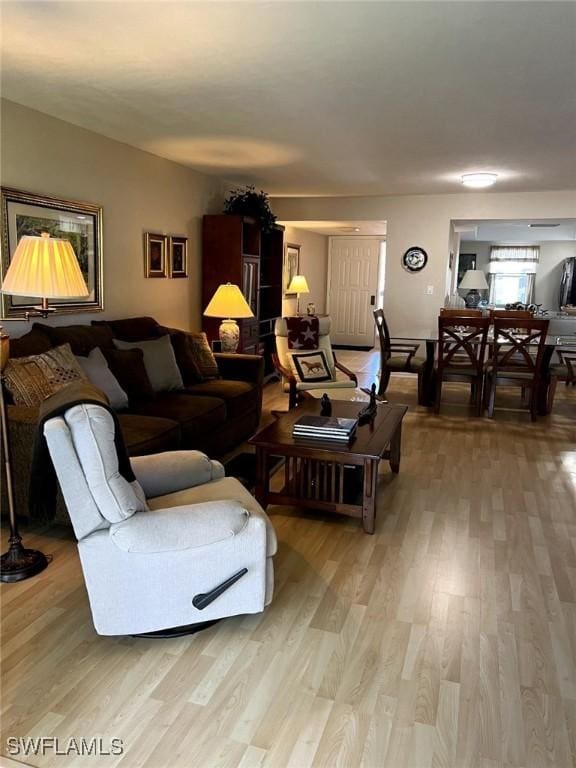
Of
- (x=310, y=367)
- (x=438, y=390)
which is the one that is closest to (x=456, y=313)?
(x=438, y=390)

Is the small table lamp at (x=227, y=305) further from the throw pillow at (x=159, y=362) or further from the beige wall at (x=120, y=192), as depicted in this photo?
the throw pillow at (x=159, y=362)

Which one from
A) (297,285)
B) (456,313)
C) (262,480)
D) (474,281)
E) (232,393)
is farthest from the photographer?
(297,285)

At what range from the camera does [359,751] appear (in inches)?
68.6

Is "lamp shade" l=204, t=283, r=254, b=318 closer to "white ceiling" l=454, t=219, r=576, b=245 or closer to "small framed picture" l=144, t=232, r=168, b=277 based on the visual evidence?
"small framed picture" l=144, t=232, r=168, b=277

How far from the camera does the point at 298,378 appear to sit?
18.1 feet

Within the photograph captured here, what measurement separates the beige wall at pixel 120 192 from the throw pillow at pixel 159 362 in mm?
481

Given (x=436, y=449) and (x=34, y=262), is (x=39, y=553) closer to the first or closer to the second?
(x=34, y=262)

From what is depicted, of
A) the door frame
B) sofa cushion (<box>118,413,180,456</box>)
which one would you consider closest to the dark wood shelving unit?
sofa cushion (<box>118,413,180,456</box>)

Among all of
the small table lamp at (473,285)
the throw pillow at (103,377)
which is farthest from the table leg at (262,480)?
the small table lamp at (473,285)

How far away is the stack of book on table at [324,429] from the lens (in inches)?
129

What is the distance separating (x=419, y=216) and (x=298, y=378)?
130 inches

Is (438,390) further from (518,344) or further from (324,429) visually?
(324,429)

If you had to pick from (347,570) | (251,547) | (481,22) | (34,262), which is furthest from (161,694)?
(481,22)

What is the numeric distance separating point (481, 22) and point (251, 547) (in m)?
2.27
